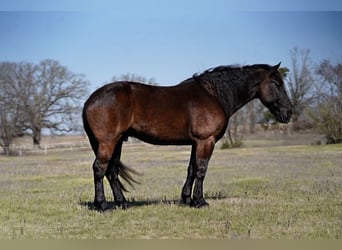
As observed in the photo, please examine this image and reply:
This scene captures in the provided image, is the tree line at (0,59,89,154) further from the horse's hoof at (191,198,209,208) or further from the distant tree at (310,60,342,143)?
the distant tree at (310,60,342,143)

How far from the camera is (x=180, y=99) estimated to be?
5070 millimetres

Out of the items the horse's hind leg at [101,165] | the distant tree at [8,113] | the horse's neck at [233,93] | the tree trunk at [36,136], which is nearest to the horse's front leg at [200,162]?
the horse's neck at [233,93]

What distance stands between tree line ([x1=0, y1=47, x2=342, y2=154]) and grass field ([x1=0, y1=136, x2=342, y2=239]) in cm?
89

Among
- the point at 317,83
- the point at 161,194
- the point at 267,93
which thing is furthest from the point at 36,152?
the point at 317,83

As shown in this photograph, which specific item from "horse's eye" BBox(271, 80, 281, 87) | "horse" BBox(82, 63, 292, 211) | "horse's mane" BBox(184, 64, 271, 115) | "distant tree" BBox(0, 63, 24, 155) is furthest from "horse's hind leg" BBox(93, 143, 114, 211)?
"horse's eye" BBox(271, 80, 281, 87)

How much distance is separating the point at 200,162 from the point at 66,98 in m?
2.15

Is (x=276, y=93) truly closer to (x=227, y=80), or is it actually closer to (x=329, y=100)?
(x=227, y=80)

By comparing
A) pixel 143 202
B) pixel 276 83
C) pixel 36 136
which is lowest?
pixel 143 202

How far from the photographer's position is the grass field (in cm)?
439

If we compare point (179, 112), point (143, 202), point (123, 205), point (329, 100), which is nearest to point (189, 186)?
point (143, 202)

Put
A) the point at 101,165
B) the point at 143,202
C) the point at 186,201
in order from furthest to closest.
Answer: the point at 143,202
the point at 186,201
the point at 101,165

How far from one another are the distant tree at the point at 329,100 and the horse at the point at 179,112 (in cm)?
65

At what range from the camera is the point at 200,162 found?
5.07 m

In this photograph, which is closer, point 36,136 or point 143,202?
point 143,202
